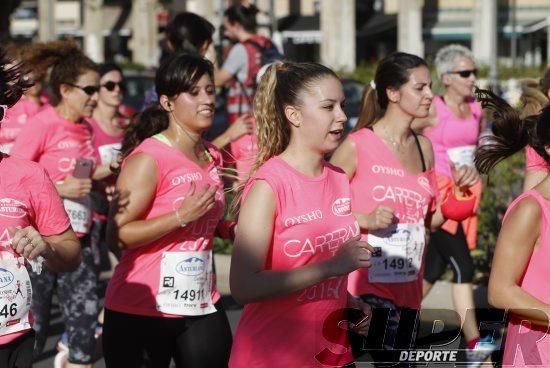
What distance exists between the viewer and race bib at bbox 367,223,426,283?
5.52m

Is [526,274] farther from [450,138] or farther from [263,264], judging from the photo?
[450,138]

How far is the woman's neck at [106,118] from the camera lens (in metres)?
8.68

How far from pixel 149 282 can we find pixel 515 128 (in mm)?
1717

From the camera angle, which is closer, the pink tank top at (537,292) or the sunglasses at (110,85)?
the pink tank top at (537,292)

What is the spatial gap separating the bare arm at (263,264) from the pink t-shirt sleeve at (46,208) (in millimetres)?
779

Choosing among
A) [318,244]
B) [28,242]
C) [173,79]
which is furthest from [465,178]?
[28,242]

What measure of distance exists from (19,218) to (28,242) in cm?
29

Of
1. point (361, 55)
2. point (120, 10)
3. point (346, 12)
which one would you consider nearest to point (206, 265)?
point (346, 12)

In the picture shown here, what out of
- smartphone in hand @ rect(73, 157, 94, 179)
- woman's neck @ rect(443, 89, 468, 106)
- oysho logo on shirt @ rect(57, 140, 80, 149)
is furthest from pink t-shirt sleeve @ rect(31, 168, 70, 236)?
woman's neck @ rect(443, 89, 468, 106)

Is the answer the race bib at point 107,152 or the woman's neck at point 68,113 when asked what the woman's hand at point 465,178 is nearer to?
the woman's neck at point 68,113

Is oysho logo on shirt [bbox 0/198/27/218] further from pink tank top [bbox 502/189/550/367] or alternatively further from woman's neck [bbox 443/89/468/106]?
woman's neck [bbox 443/89/468/106]

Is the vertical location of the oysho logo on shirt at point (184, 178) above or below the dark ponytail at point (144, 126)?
below

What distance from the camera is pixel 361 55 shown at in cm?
4969

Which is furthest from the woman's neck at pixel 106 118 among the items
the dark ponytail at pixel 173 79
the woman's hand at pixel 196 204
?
the woman's hand at pixel 196 204
